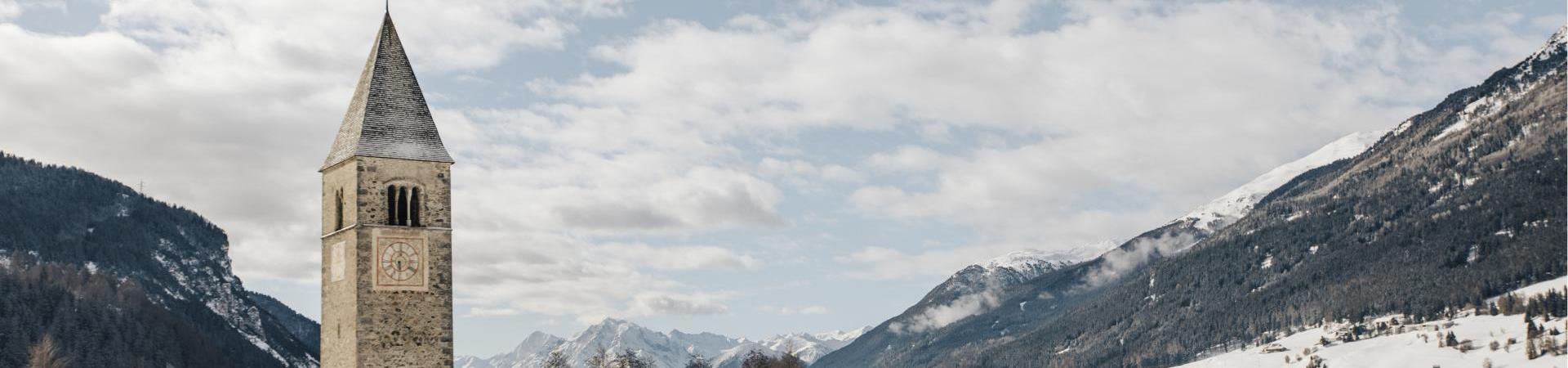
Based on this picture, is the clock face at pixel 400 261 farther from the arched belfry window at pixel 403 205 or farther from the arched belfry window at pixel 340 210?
the arched belfry window at pixel 340 210

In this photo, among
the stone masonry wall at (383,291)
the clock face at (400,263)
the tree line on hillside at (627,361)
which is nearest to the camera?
the stone masonry wall at (383,291)

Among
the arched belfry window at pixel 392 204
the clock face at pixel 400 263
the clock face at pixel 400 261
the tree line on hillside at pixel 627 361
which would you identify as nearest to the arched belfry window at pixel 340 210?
the arched belfry window at pixel 392 204

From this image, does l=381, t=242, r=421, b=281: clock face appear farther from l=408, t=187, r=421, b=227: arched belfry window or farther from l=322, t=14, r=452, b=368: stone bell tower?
l=408, t=187, r=421, b=227: arched belfry window

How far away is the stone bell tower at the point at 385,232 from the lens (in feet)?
174

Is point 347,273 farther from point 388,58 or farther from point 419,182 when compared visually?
point 388,58

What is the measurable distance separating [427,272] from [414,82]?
7650 millimetres

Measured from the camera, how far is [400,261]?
53.8 m

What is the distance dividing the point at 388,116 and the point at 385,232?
4526mm

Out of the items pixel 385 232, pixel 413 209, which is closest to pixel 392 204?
pixel 413 209

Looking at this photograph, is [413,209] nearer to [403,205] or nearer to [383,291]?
[403,205]

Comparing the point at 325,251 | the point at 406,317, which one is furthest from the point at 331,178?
the point at 406,317

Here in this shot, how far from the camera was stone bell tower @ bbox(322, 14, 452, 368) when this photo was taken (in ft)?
174

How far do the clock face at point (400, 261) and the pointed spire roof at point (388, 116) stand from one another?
10.5ft

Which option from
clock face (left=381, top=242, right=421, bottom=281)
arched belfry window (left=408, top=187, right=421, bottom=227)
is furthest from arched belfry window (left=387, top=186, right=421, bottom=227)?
clock face (left=381, top=242, right=421, bottom=281)
